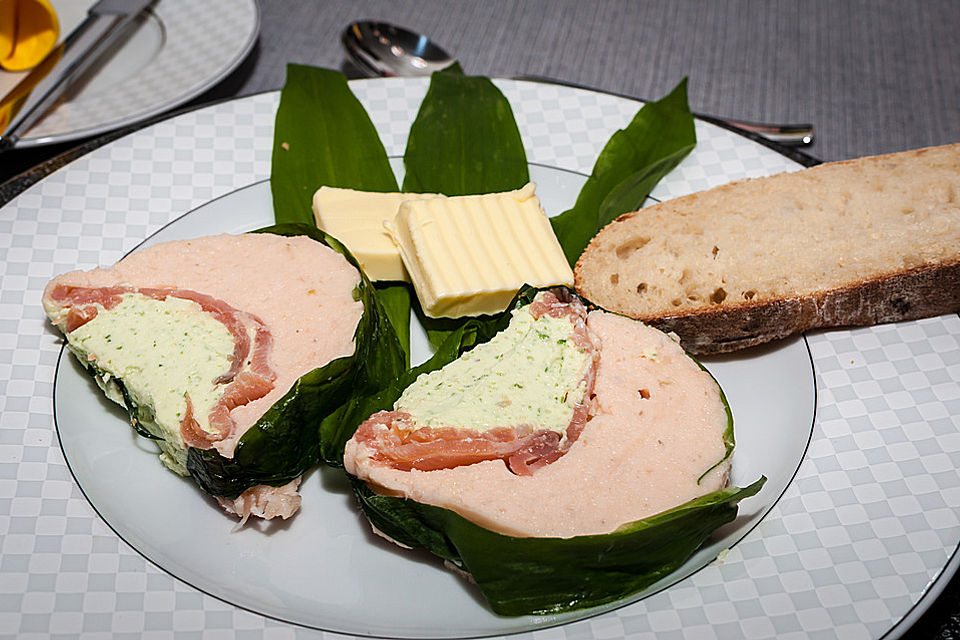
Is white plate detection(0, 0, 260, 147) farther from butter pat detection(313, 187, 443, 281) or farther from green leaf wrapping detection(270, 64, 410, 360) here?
butter pat detection(313, 187, 443, 281)

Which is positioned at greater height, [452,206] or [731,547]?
[452,206]

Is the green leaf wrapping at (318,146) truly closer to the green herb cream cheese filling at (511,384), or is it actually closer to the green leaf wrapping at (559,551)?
the green herb cream cheese filling at (511,384)

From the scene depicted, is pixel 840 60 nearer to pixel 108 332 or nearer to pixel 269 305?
pixel 269 305

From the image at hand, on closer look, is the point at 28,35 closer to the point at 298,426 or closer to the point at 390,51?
the point at 390,51

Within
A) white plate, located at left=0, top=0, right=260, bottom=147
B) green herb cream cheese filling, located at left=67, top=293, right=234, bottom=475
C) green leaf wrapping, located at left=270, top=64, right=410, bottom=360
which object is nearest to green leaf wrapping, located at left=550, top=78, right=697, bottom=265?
green leaf wrapping, located at left=270, top=64, right=410, bottom=360

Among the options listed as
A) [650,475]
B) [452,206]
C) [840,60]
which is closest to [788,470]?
[650,475]

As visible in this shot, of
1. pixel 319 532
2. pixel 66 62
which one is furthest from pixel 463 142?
pixel 66 62

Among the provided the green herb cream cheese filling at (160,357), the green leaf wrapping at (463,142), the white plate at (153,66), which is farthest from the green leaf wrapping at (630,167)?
the white plate at (153,66)

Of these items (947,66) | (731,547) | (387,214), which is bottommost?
(947,66)

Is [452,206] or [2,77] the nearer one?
[452,206]
